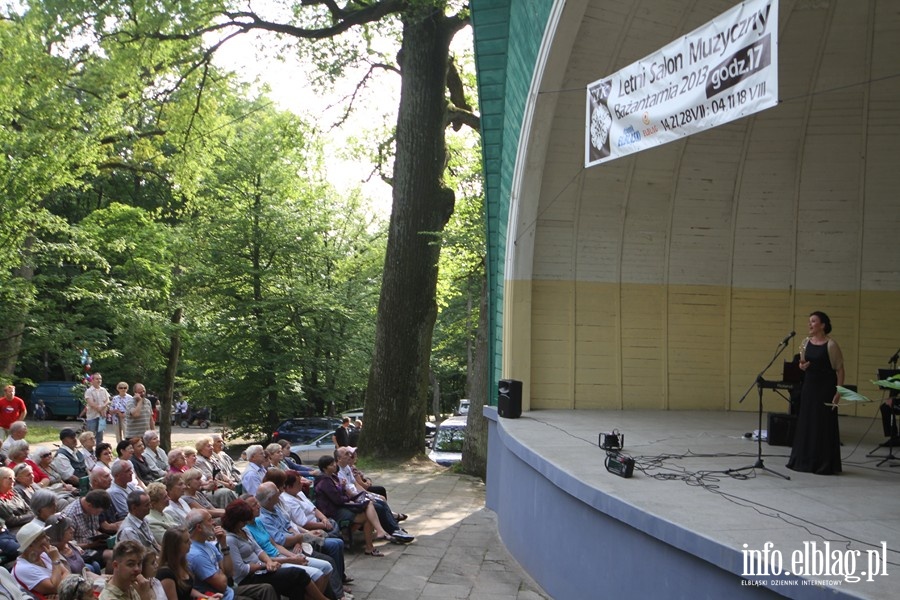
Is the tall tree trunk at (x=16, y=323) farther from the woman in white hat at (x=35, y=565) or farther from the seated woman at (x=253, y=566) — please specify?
the woman in white hat at (x=35, y=565)

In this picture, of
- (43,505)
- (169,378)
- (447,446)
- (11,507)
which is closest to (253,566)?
(43,505)

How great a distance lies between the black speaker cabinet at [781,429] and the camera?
7805mm

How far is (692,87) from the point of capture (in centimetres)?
546

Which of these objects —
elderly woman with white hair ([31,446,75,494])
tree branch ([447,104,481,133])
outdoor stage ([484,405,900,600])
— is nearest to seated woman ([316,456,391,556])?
outdoor stage ([484,405,900,600])

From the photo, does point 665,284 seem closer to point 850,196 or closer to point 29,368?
point 850,196

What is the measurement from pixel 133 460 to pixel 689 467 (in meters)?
5.37

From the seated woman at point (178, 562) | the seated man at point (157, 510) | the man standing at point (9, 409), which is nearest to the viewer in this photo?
the seated woman at point (178, 562)

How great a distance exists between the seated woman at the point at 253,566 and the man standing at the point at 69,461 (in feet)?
9.68

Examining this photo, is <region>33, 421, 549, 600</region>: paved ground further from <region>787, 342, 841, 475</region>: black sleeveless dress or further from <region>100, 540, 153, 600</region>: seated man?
<region>100, 540, 153, 600</region>: seated man

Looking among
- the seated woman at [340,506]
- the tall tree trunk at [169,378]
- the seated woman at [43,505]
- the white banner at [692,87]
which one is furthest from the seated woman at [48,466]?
the tall tree trunk at [169,378]

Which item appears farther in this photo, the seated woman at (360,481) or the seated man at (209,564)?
the seated woman at (360,481)

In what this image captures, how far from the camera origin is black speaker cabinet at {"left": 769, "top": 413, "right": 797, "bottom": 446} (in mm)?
7805

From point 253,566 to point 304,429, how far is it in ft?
43.0

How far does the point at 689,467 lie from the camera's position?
21.3 ft
